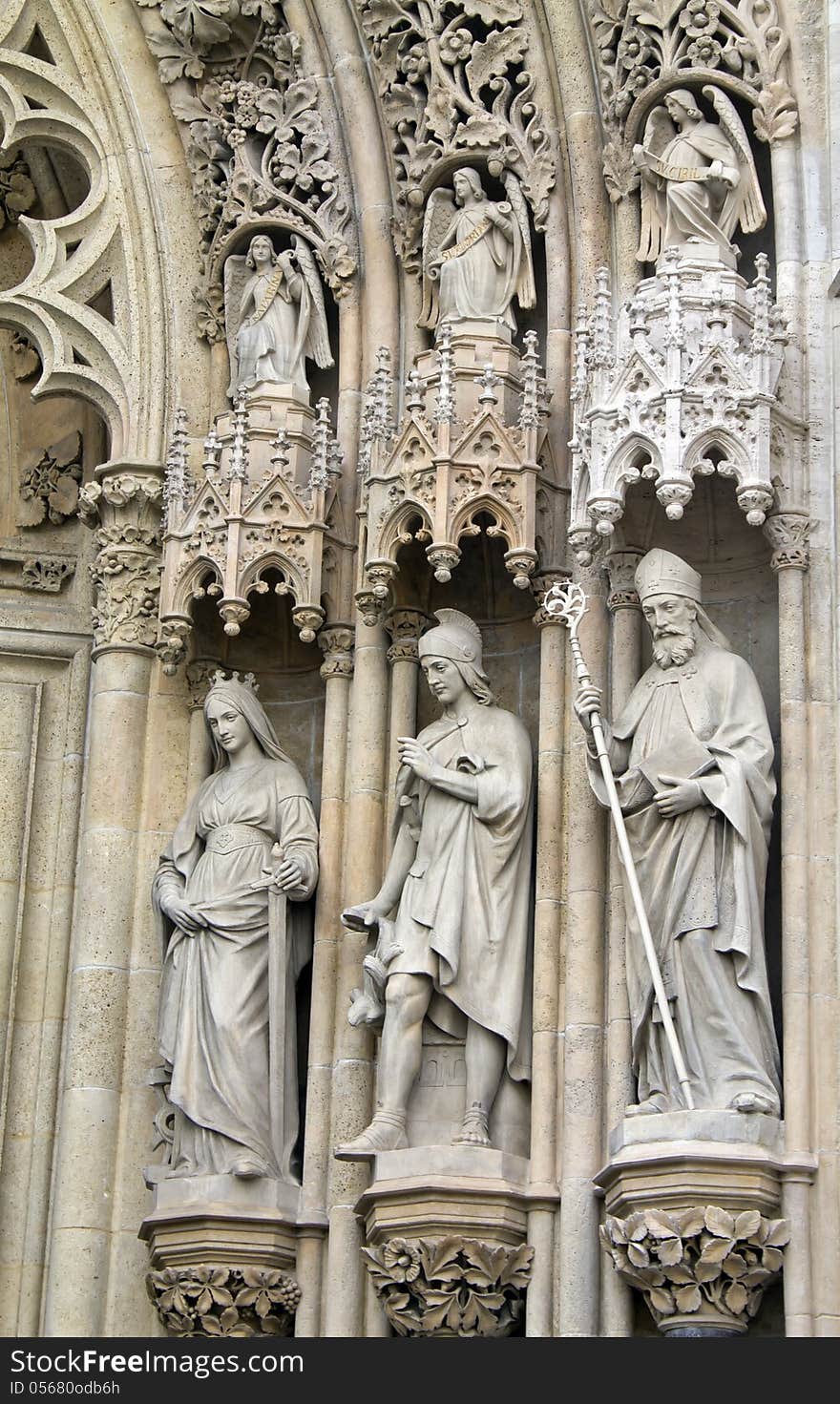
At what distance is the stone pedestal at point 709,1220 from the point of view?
37.3 feet

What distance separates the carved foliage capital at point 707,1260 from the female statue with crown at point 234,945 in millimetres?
1972

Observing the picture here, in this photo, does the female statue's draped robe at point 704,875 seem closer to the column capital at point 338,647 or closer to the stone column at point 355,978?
the stone column at point 355,978

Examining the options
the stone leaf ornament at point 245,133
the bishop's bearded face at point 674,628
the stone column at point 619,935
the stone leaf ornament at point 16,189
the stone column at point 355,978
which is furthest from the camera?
the stone leaf ornament at point 16,189

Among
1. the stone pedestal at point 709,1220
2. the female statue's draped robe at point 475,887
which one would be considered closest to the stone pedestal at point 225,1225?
the female statue's draped robe at point 475,887

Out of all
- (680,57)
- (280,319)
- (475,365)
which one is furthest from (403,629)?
(680,57)

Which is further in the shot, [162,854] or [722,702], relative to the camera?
[162,854]

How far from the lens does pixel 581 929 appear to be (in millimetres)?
12398

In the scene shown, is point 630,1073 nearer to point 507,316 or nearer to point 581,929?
point 581,929

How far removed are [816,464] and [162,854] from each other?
3.44 meters

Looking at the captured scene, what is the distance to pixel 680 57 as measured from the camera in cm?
1302

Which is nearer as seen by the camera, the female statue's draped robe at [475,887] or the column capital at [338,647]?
the female statue's draped robe at [475,887]

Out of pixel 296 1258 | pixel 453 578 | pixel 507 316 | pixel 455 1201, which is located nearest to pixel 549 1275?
pixel 455 1201

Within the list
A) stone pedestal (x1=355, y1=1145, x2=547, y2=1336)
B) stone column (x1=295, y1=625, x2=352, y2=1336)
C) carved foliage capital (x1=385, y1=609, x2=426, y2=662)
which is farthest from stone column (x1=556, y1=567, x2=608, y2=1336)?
stone column (x1=295, y1=625, x2=352, y2=1336)

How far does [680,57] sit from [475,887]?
369 cm
